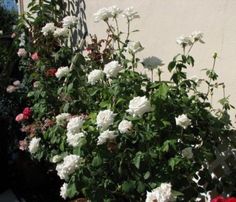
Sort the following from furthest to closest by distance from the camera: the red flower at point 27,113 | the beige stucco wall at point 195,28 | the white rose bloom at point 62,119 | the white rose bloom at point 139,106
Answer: the red flower at point 27,113 < the white rose bloom at point 62,119 < the beige stucco wall at point 195,28 < the white rose bloom at point 139,106

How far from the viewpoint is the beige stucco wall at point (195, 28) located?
3.21m

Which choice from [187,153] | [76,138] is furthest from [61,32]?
[187,153]

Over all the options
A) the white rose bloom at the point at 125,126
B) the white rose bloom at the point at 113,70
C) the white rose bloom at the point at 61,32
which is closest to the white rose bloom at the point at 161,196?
the white rose bloom at the point at 125,126

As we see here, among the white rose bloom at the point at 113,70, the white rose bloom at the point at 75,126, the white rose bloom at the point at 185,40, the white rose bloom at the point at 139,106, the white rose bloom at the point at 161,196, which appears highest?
the white rose bloom at the point at 185,40

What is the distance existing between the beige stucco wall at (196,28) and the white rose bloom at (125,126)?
0.94 meters

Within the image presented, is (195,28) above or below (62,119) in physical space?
above

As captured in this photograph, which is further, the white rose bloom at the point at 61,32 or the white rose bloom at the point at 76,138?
the white rose bloom at the point at 61,32

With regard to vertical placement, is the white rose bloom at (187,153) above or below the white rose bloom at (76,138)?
below

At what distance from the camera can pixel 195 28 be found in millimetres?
3471

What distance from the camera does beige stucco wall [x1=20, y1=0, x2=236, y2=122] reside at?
3213mm

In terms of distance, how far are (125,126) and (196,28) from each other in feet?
3.92

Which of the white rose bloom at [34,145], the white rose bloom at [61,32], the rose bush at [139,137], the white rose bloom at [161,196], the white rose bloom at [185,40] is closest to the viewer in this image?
the white rose bloom at [161,196]

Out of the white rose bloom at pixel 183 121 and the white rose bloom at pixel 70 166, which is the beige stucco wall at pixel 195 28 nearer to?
the white rose bloom at pixel 183 121

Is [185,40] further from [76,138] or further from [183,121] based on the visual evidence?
[76,138]
